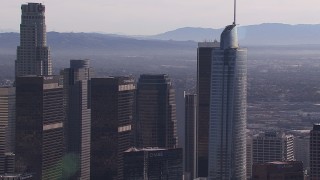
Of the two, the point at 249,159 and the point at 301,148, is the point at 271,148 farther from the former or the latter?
the point at 249,159

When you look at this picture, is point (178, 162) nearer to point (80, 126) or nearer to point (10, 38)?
point (80, 126)

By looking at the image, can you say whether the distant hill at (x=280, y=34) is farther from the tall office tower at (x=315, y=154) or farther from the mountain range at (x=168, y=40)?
the tall office tower at (x=315, y=154)

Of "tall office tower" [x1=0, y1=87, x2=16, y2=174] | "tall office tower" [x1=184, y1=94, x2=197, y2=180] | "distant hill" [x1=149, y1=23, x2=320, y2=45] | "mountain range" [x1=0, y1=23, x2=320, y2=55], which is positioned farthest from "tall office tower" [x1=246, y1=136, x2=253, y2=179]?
"distant hill" [x1=149, y1=23, x2=320, y2=45]

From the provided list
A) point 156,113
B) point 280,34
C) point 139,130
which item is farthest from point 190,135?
point 280,34

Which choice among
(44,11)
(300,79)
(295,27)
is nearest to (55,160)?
(44,11)

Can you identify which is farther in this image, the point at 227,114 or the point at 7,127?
the point at 7,127

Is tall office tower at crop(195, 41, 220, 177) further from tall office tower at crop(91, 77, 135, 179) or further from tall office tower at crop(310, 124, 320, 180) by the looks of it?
tall office tower at crop(310, 124, 320, 180)
